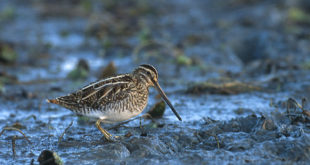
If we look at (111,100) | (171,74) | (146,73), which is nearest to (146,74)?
(146,73)

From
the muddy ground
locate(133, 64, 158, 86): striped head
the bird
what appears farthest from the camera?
locate(133, 64, 158, 86): striped head

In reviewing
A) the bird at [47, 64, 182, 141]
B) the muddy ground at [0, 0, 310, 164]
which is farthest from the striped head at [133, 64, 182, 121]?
the muddy ground at [0, 0, 310, 164]

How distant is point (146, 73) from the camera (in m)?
5.85

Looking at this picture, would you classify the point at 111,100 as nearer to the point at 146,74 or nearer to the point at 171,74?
the point at 146,74

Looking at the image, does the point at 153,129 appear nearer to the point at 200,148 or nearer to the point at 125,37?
the point at 200,148

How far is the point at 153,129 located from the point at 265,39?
538 cm

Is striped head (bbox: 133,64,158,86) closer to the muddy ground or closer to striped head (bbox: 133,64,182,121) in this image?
striped head (bbox: 133,64,182,121)

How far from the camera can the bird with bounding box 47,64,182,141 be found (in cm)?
547

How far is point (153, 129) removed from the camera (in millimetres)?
5844

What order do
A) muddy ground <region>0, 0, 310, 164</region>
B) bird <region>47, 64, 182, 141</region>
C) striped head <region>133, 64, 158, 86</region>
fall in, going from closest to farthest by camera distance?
1. muddy ground <region>0, 0, 310, 164</region>
2. bird <region>47, 64, 182, 141</region>
3. striped head <region>133, 64, 158, 86</region>

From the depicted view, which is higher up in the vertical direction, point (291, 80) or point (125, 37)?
point (125, 37)

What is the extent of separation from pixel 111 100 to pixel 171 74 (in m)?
3.86

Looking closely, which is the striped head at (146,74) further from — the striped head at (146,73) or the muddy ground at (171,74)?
the muddy ground at (171,74)

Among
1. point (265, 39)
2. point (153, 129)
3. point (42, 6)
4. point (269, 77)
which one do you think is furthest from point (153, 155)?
point (42, 6)
